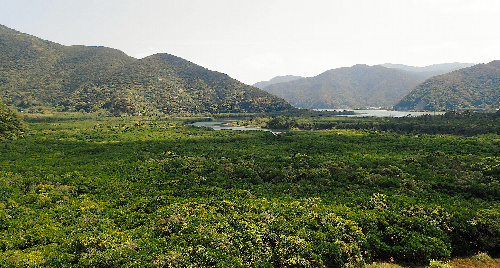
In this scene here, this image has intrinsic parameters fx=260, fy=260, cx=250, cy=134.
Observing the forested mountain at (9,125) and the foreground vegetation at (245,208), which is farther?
the forested mountain at (9,125)

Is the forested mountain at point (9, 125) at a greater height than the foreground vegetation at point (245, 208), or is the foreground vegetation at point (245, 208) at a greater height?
the forested mountain at point (9, 125)

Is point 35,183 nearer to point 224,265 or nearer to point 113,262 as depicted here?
point 113,262

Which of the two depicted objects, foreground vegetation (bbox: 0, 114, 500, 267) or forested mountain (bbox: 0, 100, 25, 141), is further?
forested mountain (bbox: 0, 100, 25, 141)

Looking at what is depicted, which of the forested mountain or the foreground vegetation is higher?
the forested mountain
